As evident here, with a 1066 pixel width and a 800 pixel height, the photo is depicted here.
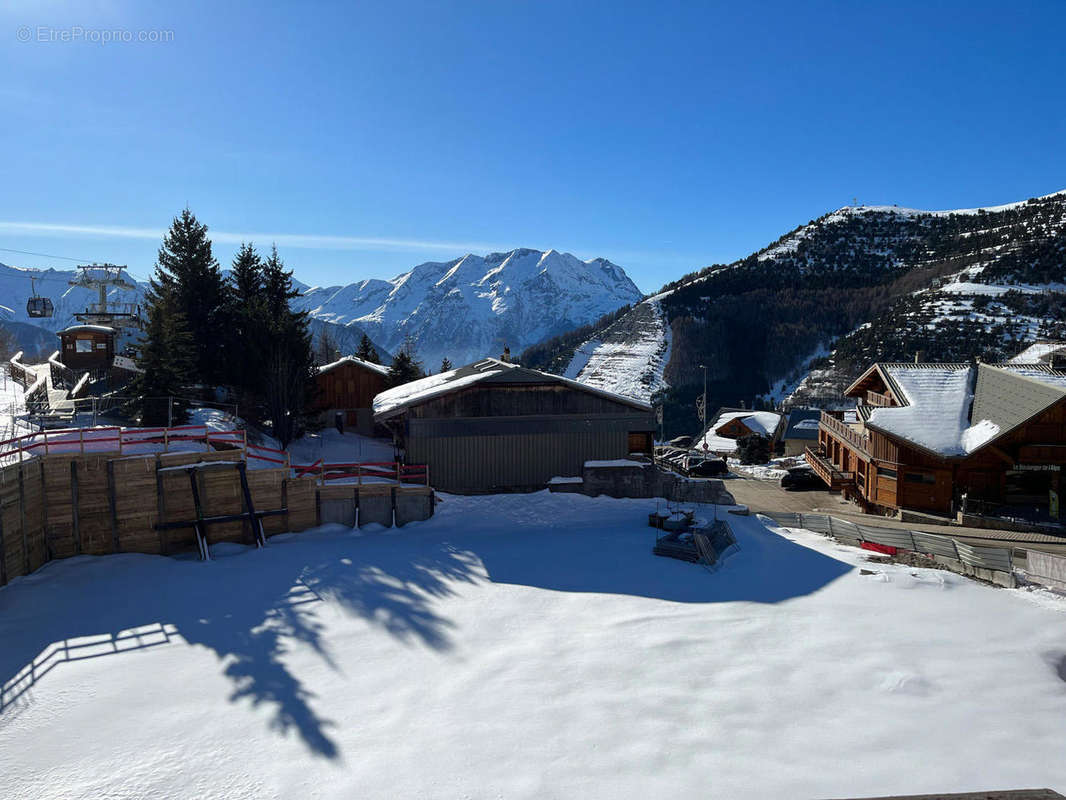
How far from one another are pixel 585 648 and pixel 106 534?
1551 cm

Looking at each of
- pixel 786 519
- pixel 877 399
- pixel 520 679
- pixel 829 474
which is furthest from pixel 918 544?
pixel 829 474

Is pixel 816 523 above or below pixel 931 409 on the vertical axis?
below

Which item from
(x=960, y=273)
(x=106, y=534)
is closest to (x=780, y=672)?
(x=106, y=534)

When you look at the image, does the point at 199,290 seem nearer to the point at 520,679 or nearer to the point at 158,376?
the point at 158,376

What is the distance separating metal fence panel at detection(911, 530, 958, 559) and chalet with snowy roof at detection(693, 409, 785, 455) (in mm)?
44828

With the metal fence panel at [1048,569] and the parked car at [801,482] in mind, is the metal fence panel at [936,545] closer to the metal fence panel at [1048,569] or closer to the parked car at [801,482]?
the metal fence panel at [1048,569]

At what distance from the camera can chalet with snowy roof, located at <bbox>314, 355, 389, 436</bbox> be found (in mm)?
39062

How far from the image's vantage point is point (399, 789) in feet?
27.8

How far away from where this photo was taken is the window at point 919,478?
94.8 ft

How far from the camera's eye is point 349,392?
39719 millimetres

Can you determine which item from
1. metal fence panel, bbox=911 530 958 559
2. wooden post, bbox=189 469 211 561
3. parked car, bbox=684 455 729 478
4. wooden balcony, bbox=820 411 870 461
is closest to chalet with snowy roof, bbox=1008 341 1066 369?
wooden balcony, bbox=820 411 870 461

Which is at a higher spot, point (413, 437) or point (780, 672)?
point (413, 437)

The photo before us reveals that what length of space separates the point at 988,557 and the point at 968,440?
12.8 meters

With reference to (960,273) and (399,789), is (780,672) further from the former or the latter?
(960,273)
